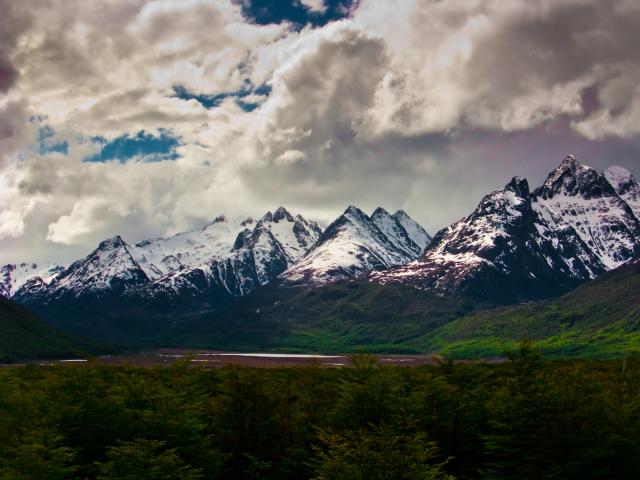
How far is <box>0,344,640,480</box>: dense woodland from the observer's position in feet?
216

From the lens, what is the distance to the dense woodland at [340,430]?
65812 millimetres

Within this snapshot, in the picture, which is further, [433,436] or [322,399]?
[322,399]

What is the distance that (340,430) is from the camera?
297ft

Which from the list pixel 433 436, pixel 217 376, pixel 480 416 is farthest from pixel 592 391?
pixel 217 376

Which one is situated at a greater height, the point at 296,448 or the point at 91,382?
the point at 91,382

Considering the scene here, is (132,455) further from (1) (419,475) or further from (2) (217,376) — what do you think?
(2) (217,376)

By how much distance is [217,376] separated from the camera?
147 meters

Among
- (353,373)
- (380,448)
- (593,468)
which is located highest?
(353,373)

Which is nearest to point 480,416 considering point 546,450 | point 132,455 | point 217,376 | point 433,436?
point 433,436

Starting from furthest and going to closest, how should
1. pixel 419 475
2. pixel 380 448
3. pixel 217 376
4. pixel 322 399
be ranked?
pixel 217 376 < pixel 322 399 < pixel 380 448 < pixel 419 475

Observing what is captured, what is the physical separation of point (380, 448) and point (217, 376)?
8923 cm

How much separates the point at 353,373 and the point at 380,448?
34446 mm

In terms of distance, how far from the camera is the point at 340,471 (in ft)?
197

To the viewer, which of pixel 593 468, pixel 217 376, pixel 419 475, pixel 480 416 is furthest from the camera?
pixel 217 376
